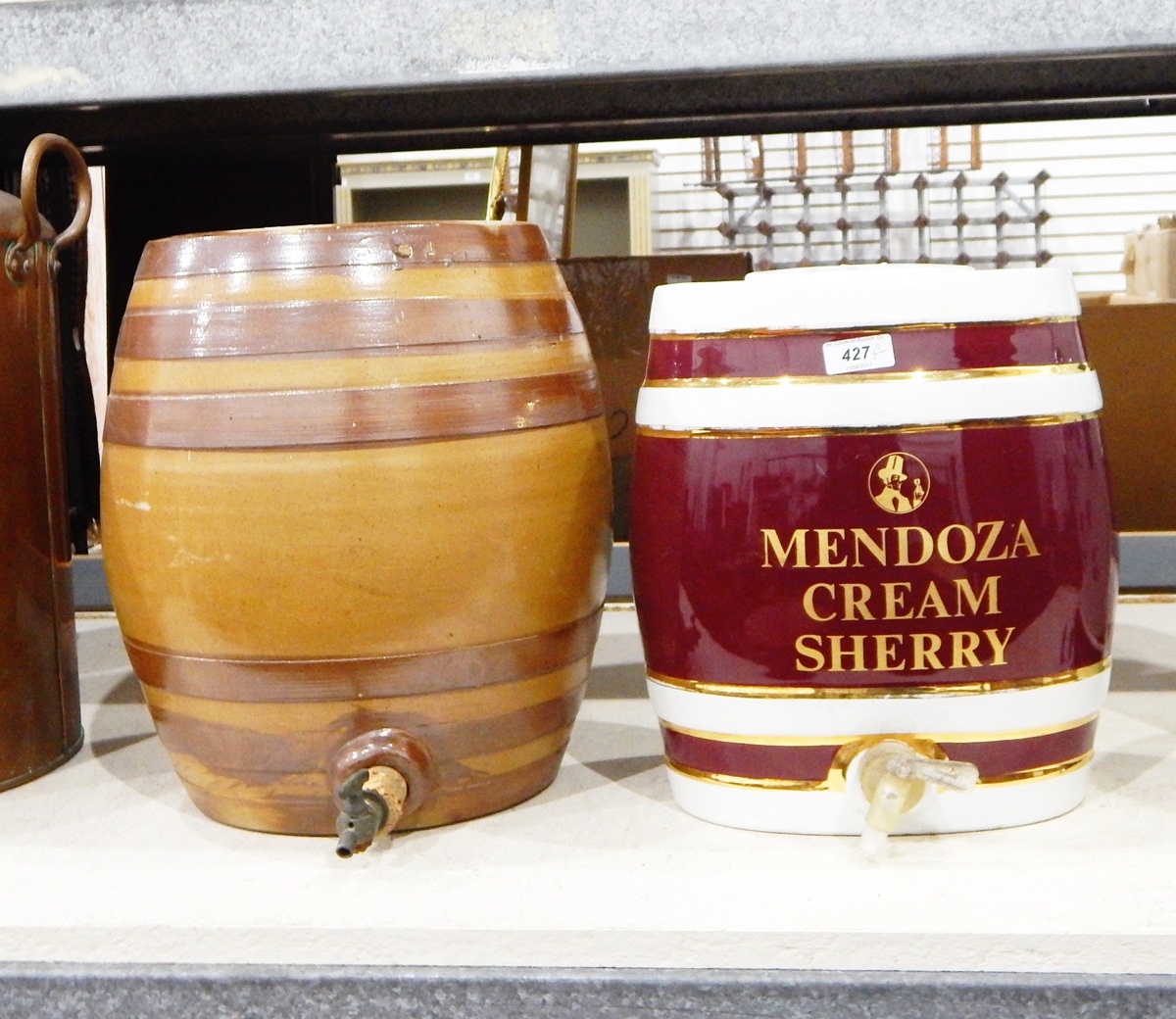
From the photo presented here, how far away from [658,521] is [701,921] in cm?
20

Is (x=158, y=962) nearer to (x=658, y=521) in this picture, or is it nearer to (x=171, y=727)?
(x=171, y=727)

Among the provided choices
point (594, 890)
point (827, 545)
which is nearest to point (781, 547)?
point (827, 545)

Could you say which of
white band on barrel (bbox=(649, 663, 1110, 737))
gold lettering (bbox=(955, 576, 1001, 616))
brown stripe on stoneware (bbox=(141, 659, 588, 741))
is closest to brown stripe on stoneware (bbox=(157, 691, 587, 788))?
brown stripe on stoneware (bbox=(141, 659, 588, 741))

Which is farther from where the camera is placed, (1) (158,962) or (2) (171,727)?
(2) (171,727)

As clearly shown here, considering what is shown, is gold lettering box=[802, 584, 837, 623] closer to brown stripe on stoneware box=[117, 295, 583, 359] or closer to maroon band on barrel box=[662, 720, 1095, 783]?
maroon band on barrel box=[662, 720, 1095, 783]

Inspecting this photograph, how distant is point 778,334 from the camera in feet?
2.00

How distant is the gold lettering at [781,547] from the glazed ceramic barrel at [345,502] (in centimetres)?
10

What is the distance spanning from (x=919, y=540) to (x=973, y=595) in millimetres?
38

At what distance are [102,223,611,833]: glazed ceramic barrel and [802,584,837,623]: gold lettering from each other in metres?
0.12

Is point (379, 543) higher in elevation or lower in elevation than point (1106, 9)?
lower

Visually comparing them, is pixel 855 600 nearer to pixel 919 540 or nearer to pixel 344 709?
pixel 919 540

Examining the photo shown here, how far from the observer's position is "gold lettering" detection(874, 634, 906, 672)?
62cm

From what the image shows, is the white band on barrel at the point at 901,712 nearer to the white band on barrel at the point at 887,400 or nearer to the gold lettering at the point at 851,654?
the gold lettering at the point at 851,654

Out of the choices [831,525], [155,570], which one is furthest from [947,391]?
[155,570]
